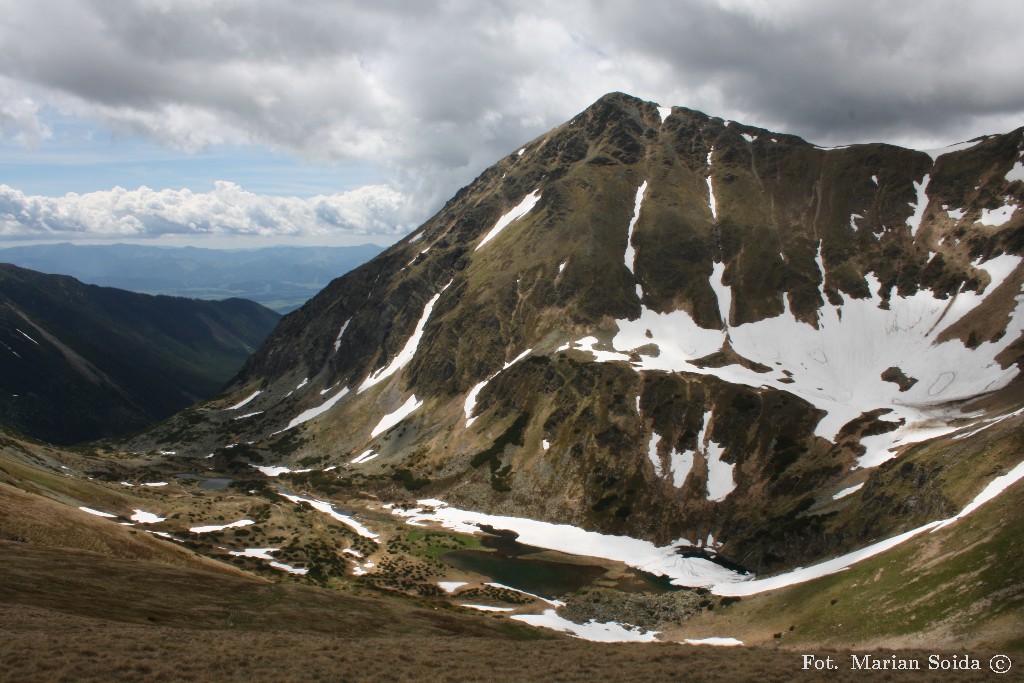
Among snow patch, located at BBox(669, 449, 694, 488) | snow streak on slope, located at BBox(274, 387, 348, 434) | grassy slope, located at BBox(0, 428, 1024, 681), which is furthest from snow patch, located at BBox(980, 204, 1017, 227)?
snow streak on slope, located at BBox(274, 387, 348, 434)

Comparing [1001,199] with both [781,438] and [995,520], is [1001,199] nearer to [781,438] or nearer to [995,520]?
[781,438]

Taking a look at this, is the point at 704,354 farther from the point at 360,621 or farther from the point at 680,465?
the point at 360,621

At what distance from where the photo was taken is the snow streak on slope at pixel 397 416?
502 feet

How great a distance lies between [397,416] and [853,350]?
10461cm

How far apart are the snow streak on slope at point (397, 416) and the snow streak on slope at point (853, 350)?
42966 millimetres

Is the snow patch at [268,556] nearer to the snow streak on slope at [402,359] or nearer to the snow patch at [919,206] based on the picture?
the snow streak on slope at [402,359]

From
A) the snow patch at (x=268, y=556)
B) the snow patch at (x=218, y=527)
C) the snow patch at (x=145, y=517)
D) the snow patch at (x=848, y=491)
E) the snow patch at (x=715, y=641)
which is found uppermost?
the snow patch at (x=848, y=491)

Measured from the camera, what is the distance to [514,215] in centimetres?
19512

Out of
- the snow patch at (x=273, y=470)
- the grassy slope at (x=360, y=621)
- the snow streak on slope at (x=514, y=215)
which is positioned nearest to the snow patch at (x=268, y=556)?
the grassy slope at (x=360, y=621)

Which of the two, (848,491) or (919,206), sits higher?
(919,206)

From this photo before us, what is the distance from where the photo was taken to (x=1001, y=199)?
152 m

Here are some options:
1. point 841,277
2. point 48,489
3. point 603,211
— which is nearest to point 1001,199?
point 841,277

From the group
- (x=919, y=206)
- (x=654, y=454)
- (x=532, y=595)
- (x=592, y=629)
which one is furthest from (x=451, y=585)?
(x=919, y=206)

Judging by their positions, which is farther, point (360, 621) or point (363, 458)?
point (363, 458)
